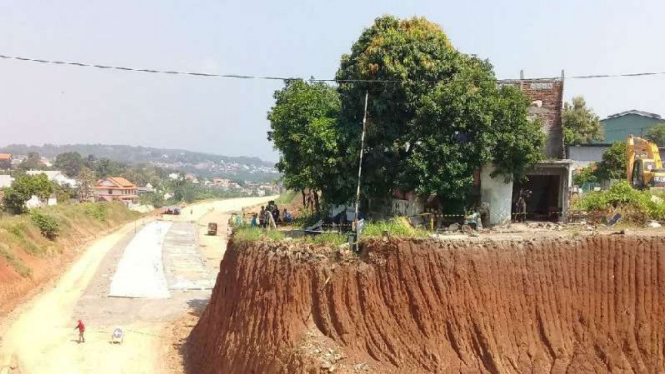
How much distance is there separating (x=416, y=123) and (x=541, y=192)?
671cm

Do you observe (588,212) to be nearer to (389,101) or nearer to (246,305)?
(389,101)

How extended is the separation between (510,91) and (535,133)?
5.65ft

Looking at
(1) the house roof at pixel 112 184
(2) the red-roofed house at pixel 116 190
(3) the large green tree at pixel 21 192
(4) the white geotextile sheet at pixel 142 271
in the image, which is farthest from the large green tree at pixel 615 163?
(1) the house roof at pixel 112 184

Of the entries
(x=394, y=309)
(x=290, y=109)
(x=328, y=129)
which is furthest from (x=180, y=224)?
(x=394, y=309)

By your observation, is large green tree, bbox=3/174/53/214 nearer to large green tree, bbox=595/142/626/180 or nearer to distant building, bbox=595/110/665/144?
large green tree, bbox=595/142/626/180

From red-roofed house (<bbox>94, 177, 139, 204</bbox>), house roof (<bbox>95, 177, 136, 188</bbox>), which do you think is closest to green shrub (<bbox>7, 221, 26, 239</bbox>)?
red-roofed house (<bbox>94, 177, 139, 204</bbox>)

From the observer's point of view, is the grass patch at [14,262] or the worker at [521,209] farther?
the grass patch at [14,262]

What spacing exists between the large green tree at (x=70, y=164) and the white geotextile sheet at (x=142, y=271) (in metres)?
97.4

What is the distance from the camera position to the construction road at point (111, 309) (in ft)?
84.0

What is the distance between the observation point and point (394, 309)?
49.2 ft

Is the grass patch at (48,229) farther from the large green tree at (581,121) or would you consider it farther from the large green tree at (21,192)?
the large green tree at (581,121)

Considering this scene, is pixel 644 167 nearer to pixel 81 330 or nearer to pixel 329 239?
pixel 329 239

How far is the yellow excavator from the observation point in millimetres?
28406

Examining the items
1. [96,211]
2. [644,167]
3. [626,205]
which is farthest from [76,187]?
[626,205]
